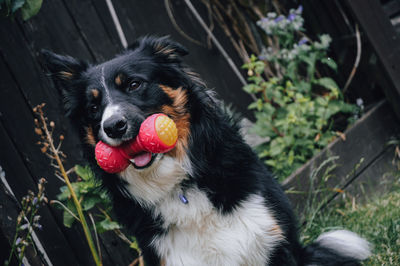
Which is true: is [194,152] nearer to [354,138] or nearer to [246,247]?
[246,247]

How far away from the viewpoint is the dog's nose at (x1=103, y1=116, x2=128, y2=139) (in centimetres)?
206

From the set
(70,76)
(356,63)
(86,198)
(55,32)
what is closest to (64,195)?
(86,198)

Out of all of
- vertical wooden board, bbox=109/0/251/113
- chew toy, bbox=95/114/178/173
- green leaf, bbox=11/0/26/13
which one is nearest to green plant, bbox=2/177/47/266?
chew toy, bbox=95/114/178/173

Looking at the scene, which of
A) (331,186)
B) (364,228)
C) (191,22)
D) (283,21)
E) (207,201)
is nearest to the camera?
(207,201)

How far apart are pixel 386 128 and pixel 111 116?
2714 millimetres

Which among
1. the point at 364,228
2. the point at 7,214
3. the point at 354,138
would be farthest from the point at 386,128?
the point at 7,214

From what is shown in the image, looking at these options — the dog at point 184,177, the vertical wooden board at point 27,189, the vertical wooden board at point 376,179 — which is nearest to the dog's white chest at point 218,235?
the dog at point 184,177

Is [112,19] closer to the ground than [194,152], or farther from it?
farther from it

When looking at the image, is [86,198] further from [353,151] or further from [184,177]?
[353,151]

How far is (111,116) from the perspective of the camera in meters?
2.09

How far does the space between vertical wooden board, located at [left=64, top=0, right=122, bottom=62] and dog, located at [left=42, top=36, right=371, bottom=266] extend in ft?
3.07

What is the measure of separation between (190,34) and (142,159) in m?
2.20

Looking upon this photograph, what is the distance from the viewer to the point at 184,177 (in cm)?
230

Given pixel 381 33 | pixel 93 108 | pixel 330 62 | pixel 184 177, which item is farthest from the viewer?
pixel 330 62
